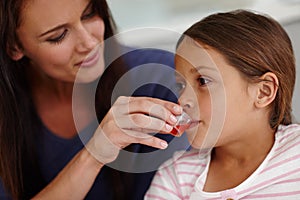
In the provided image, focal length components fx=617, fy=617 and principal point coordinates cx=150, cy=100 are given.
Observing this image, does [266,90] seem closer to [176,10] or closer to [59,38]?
[59,38]

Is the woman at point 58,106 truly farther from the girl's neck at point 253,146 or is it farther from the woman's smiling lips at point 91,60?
the girl's neck at point 253,146

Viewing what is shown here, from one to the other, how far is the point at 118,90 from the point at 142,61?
123 millimetres

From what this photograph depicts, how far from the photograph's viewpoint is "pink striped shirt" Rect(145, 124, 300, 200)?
3.85ft

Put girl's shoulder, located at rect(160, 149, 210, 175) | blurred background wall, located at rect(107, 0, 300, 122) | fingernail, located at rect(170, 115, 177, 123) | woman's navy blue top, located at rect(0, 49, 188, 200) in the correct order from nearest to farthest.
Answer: fingernail, located at rect(170, 115, 177, 123) → girl's shoulder, located at rect(160, 149, 210, 175) → woman's navy blue top, located at rect(0, 49, 188, 200) → blurred background wall, located at rect(107, 0, 300, 122)

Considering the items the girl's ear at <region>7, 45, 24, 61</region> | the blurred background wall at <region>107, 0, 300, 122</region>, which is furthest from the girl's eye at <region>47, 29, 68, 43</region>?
the blurred background wall at <region>107, 0, 300, 122</region>

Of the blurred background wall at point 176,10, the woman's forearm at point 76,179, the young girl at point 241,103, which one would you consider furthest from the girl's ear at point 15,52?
the blurred background wall at point 176,10

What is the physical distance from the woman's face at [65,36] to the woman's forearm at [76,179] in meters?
0.18

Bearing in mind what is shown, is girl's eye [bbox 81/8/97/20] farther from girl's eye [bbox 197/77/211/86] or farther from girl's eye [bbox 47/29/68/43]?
girl's eye [bbox 197/77/211/86]

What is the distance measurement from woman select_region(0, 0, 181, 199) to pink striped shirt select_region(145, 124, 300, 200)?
124 millimetres

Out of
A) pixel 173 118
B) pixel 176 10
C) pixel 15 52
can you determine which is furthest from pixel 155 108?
pixel 176 10

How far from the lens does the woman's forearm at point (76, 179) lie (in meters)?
1.30

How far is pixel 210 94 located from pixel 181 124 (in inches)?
3.2

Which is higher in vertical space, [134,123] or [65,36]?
[65,36]

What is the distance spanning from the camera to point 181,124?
116 centimetres
